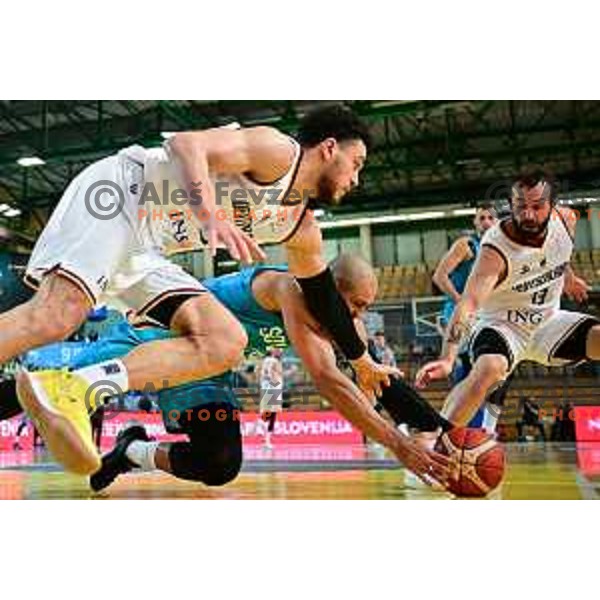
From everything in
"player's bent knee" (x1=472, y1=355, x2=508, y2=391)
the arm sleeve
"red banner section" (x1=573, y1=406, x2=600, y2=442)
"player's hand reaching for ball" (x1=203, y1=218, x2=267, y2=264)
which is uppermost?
"player's hand reaching for ball" (x1=203, y1=218, x2=267, y2=264)

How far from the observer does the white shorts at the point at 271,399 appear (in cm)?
332

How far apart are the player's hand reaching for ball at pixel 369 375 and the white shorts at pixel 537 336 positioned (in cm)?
42

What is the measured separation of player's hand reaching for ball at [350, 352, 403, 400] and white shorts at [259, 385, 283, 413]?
0.39 meters

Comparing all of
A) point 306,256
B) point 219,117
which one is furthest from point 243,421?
point 219,117

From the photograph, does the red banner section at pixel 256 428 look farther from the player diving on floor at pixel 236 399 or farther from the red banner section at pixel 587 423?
the red banner section at pixel 587 423

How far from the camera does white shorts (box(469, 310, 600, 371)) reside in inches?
131

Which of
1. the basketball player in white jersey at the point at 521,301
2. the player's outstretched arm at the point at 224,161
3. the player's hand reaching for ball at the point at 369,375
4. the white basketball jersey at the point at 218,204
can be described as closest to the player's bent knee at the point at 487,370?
the basketball player in white jersey at the point at 521,301

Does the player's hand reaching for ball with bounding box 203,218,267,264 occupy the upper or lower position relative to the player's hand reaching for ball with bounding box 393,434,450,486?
upper

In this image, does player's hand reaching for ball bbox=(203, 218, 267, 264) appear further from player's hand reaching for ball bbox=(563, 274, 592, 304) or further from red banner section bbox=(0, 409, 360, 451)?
player's hand reaching for ball bbox=(563, 274, 592, 304)

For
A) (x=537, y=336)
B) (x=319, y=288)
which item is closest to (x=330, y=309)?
(x=319, y=288)

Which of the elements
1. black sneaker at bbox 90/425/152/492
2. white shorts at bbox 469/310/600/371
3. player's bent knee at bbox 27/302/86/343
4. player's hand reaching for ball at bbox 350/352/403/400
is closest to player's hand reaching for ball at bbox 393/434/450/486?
player's hand reaching for ball at bbox 350/352/403/400

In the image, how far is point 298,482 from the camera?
3.44 meters

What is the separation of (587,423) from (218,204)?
2.50 m
